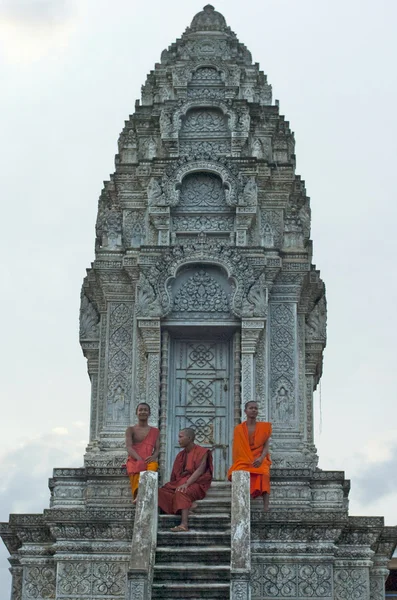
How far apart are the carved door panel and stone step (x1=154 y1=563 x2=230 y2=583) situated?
Result: 380cm

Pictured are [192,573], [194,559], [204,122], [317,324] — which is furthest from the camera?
[317,324]

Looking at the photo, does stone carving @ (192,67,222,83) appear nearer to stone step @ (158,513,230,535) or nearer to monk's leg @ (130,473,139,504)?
monk's leg @ (130,473,139,504)

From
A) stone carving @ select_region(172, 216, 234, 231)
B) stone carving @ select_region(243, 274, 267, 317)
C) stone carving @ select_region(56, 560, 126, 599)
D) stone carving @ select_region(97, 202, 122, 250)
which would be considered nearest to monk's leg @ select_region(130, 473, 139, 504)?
stone carving @ select_region(56, 560, 126, 599)

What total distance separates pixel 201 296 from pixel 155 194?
2.22m

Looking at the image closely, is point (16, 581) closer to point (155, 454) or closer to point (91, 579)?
point (91, 579)

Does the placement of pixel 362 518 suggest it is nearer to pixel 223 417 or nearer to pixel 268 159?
pixel 223 417

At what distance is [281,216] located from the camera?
2334 centimetres

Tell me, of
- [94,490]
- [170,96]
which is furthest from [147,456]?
[170,96]

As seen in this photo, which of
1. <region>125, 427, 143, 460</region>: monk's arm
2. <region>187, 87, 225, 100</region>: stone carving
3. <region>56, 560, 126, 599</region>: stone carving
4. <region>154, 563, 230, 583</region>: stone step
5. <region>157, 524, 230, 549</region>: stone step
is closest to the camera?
<region>154, 563, 230, 583</region>: stone step

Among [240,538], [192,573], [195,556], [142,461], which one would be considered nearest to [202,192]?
[142,461]

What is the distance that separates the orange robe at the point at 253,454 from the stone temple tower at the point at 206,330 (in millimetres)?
481

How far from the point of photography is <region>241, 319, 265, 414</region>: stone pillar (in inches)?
842

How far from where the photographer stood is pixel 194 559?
18281 mm

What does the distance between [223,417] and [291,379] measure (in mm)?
1380
